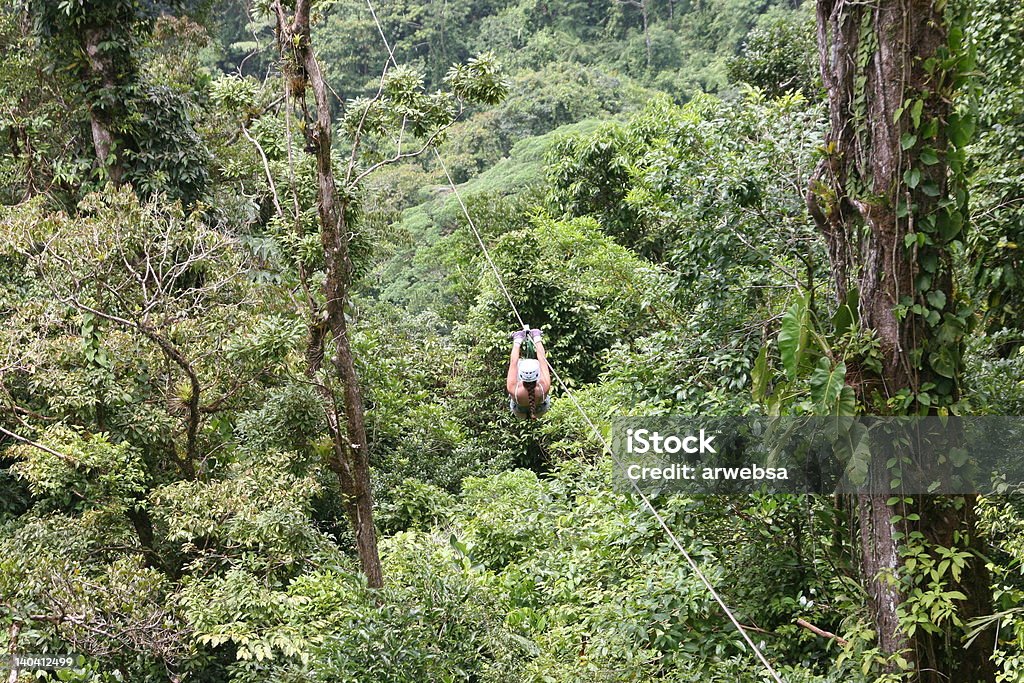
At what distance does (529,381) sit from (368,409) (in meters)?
3.72

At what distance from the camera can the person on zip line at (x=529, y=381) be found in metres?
5.12

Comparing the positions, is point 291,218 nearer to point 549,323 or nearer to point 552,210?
point 549,323

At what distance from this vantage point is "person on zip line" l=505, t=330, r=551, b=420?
512cm

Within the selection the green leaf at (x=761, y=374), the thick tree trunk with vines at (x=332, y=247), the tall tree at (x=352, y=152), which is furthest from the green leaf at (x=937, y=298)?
the thick tree trunk with vines at (x=332, y=247)

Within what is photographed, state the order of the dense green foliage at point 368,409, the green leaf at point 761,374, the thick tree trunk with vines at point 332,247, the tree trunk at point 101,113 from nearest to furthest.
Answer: the green leaf at point 761,374 < the dense green foliage at point 368,409 < the thick tree trunk with vines at point 332,247 < the tree trunk at point 101,113

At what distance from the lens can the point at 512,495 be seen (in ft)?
25.2

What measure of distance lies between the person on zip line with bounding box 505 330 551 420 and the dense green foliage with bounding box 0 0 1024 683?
1.65ft

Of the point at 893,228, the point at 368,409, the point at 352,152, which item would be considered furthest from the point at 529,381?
the point at 368,409

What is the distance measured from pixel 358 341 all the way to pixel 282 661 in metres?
3.79

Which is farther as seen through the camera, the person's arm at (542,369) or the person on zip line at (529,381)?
the person's arm at (542,369)

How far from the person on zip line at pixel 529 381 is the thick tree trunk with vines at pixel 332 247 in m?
0.97

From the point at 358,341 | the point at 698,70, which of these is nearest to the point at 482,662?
the point at 358,341

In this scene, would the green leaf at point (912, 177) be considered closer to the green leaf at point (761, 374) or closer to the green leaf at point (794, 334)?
the green leaf at point (794, 334)

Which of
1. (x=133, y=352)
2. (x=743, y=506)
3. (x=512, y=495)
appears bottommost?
(x=512, y=495)
